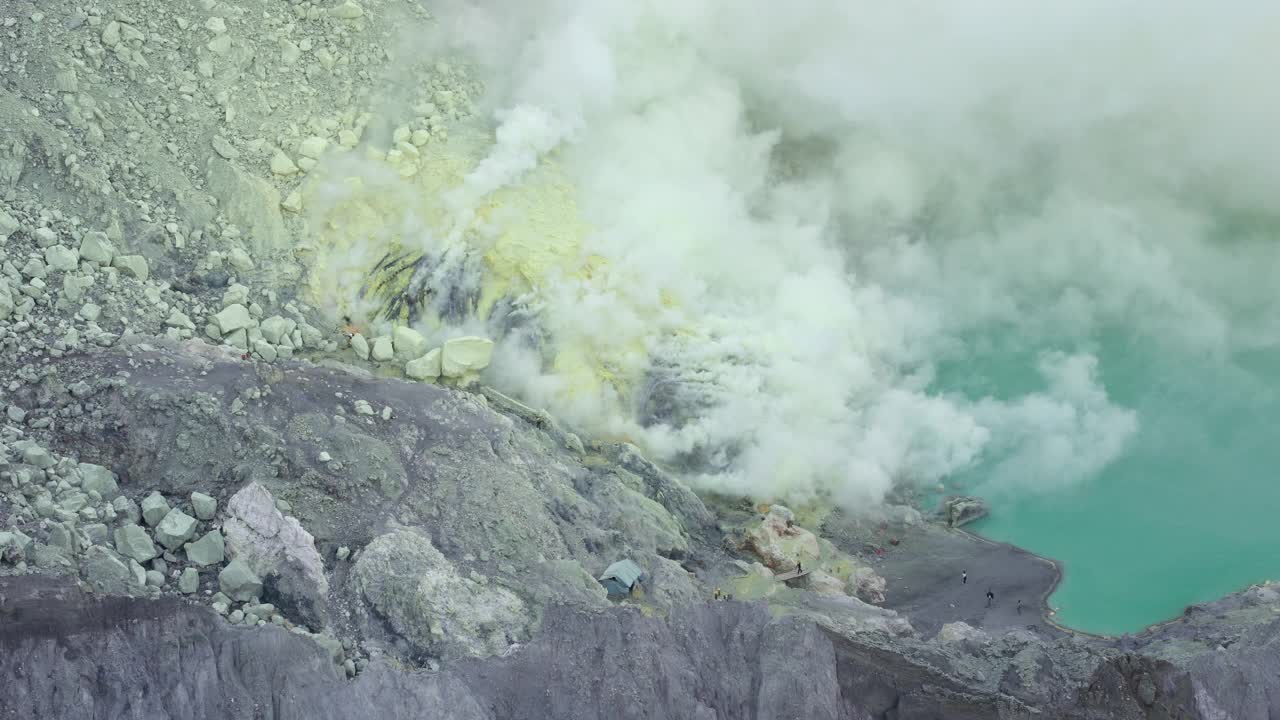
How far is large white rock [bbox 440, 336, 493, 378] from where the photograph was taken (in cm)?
2439

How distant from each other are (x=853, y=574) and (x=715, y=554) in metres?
2.91

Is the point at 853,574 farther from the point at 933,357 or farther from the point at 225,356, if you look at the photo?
the point at 225,356

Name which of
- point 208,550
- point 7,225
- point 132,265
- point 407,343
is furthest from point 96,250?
point 208,550

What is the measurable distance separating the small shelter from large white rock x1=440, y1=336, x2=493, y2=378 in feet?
21.4

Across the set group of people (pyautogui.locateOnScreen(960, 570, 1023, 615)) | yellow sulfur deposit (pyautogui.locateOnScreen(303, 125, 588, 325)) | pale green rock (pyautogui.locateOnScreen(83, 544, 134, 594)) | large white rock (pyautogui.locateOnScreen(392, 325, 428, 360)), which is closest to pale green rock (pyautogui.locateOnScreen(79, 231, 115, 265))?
yellow sulfur deposit (pyautogui.locateOnScreen(303, 125, 588, 325))

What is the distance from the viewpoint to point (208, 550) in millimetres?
17328

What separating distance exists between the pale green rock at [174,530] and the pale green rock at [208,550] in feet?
0.46

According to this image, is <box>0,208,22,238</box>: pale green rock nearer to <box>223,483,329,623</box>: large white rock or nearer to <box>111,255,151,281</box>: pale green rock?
<box>111,255,151,281</box>: pale green rock

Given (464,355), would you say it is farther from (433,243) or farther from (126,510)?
(126,510)

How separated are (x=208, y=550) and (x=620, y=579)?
6.34 metres

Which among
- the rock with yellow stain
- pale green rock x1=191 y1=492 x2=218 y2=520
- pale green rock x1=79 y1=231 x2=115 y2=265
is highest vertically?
the rock with yellow stain

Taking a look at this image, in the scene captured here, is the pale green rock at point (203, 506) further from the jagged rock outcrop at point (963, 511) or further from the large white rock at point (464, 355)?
the jagged rock outcrop at point (963, 511)

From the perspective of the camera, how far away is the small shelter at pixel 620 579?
19547mm

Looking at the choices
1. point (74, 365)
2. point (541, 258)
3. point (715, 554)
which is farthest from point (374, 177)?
→ point (715, 554)
